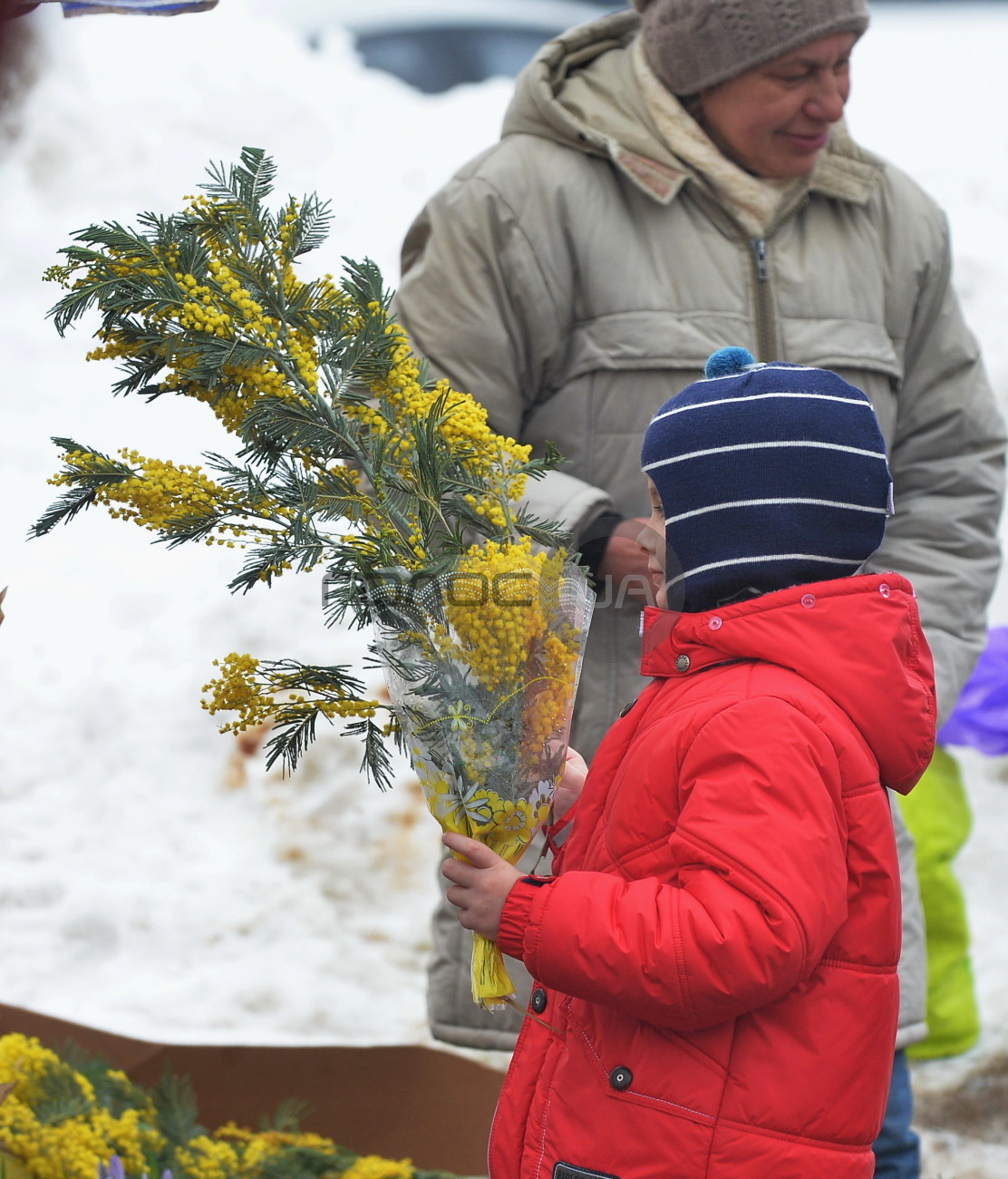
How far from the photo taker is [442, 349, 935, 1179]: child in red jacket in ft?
4.10

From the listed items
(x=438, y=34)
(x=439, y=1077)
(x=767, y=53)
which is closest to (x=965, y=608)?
(x=767, y=53)

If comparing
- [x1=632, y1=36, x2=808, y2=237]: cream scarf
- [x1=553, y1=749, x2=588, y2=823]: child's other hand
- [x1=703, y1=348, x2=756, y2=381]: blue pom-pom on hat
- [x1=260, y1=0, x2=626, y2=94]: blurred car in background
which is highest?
[x1=260, y1=0, x2=626, y2=94]: blurred car in background

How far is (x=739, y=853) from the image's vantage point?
123 centimetres

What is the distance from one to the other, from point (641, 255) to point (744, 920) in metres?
1.27

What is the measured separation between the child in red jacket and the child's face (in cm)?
1

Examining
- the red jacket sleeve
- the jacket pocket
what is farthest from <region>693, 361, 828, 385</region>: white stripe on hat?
the jacket pocket

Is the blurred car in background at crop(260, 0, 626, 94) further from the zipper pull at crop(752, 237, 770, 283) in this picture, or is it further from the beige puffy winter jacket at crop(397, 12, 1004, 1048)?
the zipper pull at crop(752, 237, 770, 283)

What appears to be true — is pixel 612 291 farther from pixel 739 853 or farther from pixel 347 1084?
pixel 347 1084

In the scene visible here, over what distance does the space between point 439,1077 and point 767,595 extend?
5.10 ft

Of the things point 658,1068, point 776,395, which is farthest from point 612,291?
point 658,1068

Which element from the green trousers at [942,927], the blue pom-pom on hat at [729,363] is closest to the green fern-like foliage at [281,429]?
the blue pom-pom on hat at [729,363]

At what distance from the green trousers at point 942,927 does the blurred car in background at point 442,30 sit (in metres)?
3.53

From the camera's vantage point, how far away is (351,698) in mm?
1406

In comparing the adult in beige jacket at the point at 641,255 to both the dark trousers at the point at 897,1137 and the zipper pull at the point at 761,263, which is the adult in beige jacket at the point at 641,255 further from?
the dark trousers at the point at 897,1137
